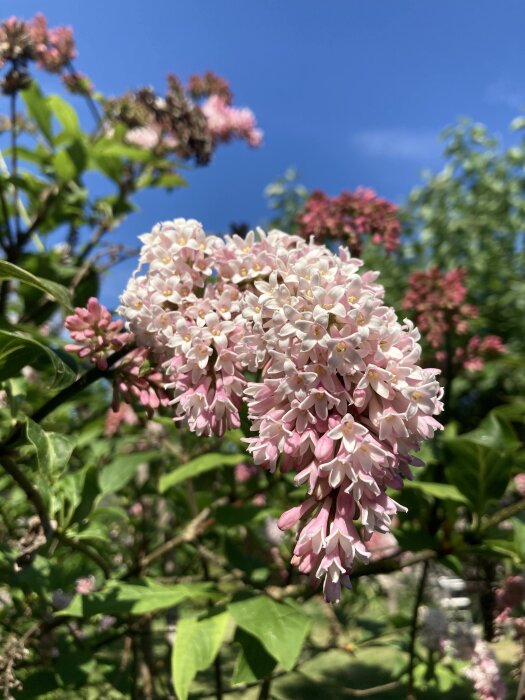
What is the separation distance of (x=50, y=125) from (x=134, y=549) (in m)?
2.02

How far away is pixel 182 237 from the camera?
4.21 feet

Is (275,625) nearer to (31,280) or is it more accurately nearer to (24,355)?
(24,355)

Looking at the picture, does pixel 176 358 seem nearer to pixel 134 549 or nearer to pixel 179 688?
pixel 179 688

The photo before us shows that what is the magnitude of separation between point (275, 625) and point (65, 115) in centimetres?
244

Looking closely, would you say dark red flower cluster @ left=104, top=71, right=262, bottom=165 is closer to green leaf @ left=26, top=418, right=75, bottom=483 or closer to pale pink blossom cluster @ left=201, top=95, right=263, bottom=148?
pale pink blossom cluster @ left=201, top=95, right=263, bottom=148

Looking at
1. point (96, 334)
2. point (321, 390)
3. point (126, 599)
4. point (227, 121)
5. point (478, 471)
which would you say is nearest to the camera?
point (321, 390)

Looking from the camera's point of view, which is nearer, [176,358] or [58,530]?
[176,358]

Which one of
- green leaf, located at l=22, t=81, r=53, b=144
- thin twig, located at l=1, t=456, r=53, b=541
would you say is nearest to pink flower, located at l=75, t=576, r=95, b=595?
thin twig, located at l=1, t=456, r=53, b=541

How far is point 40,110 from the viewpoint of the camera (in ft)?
9.36

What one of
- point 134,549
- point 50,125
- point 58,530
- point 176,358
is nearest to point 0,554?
point 58,530

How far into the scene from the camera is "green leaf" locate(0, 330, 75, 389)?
1.16 metres

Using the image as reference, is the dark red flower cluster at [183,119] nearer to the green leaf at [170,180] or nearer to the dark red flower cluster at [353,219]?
the green leaf at [170,180]

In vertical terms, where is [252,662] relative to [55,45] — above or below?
below

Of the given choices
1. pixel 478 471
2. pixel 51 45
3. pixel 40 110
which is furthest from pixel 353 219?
pixel 51 45
